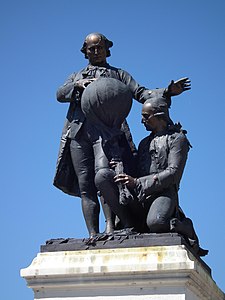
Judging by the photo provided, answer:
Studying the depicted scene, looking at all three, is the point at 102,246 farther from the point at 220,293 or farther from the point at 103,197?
the point at 220,293

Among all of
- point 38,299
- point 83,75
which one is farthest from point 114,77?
point 38,299

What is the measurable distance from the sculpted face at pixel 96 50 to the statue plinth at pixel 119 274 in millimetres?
A: 2861

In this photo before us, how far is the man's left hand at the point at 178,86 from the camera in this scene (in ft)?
33.3

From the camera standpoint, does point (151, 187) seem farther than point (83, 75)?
No

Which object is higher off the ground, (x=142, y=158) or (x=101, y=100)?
(x=101, y=100)

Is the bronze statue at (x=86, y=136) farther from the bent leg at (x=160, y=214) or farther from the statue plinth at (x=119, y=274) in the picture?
the statue plinth at (x=119, y=274)

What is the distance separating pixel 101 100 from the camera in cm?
967

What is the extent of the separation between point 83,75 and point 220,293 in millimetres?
3609

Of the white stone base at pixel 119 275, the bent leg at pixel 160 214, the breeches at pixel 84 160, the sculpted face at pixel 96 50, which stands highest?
the sculpted face at pixel 96 50

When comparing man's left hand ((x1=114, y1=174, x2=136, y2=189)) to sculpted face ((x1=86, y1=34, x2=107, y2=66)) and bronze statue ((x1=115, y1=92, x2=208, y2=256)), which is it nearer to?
bronze statue ((x1=115, y1=92, x2=208, y2=256))

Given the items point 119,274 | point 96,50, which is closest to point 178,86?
point 96,50

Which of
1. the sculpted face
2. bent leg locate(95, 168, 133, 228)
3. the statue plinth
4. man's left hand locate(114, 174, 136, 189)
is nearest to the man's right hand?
the sculpted face

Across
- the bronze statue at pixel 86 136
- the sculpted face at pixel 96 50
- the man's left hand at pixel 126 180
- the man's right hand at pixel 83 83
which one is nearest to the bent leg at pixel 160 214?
the man's left hand at pixel 126 180

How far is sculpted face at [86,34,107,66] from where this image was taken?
1039 cm
